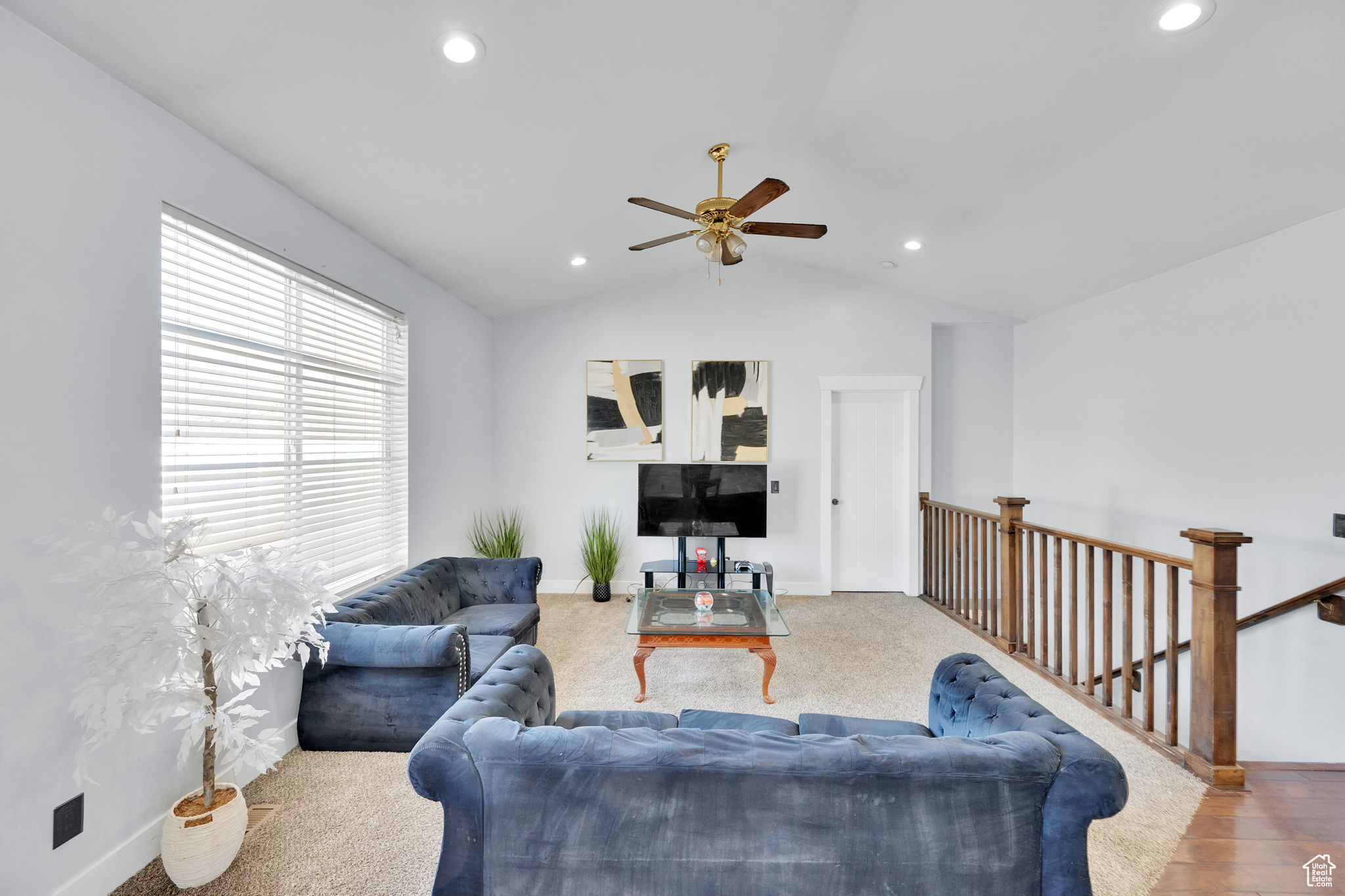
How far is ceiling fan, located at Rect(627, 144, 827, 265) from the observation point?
2613 mm

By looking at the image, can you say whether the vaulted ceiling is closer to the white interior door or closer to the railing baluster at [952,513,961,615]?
the white interior door

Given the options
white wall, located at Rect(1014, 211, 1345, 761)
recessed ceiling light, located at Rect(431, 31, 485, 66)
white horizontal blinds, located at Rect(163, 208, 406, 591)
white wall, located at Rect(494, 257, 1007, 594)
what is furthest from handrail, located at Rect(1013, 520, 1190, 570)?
white horizontal blinds, located at Rect(163, 208, 406, 591)

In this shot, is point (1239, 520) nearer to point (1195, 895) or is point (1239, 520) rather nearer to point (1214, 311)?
point (1214, 311)

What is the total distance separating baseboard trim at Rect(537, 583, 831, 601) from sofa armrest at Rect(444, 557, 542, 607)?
157 cm

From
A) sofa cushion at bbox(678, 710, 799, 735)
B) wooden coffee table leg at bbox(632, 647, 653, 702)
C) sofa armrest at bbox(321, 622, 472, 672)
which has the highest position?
sofa armrest at bbox(321, 622, 472, 672)

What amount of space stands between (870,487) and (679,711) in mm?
3086

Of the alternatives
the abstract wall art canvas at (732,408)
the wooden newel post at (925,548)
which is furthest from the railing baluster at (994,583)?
the abstract wall art canvas at (732,408)

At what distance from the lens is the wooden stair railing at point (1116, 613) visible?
2.30 metres

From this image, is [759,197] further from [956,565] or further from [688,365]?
[956,565]

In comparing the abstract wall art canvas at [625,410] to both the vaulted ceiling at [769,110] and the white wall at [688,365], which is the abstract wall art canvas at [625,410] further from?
the vaulted ceiling at [769,110]

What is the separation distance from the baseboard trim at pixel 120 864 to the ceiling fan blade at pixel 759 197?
2.82 meters

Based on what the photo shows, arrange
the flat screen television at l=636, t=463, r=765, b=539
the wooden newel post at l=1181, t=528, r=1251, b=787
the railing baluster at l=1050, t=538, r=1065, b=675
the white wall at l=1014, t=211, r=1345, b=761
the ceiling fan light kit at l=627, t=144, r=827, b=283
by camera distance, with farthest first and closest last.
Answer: the flat screen television at l=636, t=463, r=765, b=539, the railing baluster at l=1050, t=538, r=1065, b=675, the white wall at l=1014, t=211, r=1345, b=761, the ceiling fan light kit at l=627, t=144, r=827, b=283, the wooden newel post at l=1181, t=528, r=1251, b=787

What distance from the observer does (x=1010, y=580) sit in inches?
149

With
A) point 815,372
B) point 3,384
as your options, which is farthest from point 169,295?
point 815,372
